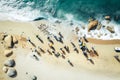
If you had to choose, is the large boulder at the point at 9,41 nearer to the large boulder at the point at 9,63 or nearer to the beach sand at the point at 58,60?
the beach sand at the point at 58,60

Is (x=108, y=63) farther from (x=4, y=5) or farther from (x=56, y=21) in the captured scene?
(x=4, y=5)

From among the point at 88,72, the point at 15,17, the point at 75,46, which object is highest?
the point at 15,17

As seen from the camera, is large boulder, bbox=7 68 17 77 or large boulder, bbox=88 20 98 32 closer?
large boulder, bbox=7 68 17 77

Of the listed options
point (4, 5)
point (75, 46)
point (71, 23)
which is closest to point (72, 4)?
point (71, 23)

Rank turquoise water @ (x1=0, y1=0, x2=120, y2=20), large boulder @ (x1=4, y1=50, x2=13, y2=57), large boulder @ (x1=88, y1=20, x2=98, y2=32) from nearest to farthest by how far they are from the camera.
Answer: large boulder @ (x1=4, y1=50, x2=13, y2=57)
large boulder @ (x1=88, y1=20, x2=98, y2=32)
turquoise water @ (x1=0, y1=0, x2=120, y2=20)

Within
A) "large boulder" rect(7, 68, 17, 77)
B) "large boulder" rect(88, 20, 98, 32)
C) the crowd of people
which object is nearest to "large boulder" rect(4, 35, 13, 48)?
the crowd of people

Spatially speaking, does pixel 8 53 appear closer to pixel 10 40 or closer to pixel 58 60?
pixel 10 40

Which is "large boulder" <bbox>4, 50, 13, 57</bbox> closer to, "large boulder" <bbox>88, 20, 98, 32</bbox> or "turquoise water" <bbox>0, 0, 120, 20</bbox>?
"turquoise water" <bbox>0, 0, 120, 20</bbox>

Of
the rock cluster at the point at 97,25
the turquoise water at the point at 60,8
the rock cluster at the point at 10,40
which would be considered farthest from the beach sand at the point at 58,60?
the turquoise water at the point at 60,8
